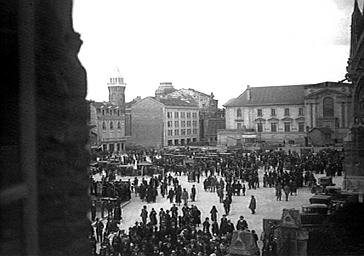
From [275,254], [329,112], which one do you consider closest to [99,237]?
[275,254]

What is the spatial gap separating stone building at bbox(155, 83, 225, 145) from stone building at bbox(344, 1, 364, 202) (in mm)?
44096

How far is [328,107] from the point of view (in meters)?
52.7

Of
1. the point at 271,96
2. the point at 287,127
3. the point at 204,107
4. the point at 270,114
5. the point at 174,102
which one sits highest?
the point at 271,96

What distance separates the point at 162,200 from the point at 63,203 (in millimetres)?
20064

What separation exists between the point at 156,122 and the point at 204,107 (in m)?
17.4

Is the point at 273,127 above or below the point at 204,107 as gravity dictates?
below

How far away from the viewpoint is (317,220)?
13312 mm

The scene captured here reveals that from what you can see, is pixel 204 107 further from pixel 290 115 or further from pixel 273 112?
pixel 290 115

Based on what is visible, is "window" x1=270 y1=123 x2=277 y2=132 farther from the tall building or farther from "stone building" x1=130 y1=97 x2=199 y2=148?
"stone building" x1=130 y1=97 x2=199 y2=148

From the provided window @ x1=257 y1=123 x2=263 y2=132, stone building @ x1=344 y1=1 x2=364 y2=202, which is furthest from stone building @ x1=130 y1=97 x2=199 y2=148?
stone building @ x1=344 y1=1 x2=364 y2=202

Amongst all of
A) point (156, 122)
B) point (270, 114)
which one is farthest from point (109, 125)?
point (270, 114)

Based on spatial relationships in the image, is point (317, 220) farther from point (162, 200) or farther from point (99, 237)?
point (162, 200)

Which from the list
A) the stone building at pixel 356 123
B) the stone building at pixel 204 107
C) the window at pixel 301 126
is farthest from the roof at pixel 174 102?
the stone building at pixel 356 123

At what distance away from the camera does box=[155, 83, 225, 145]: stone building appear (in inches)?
2758
